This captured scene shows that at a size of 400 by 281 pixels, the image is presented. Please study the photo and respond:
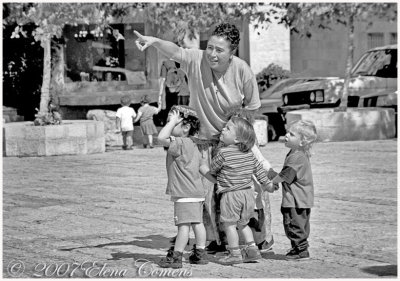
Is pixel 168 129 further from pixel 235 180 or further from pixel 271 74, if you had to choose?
pixel 271 74

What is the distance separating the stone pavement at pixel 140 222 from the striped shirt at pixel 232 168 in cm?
57

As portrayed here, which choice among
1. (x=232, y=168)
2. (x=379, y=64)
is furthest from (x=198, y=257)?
(x=379, y=64)

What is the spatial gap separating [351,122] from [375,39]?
1426 centimetres

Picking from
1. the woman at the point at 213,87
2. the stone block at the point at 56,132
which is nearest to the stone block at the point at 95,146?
the stone block at the point at 56,132

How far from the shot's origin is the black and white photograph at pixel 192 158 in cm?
828

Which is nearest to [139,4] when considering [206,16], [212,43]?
[206,16]

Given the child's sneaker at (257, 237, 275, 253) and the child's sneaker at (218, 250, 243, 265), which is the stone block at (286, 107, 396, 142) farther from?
the child's sneaker at (218, 250, 243, 265)

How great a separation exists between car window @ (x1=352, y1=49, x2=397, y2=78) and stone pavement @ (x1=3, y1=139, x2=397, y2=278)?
658cm

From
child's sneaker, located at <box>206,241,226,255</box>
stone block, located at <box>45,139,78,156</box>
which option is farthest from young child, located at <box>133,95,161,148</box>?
child's sneaker, located at <box>206,241,226,255</box>

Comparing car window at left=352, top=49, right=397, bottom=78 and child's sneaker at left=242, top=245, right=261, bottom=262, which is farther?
car window at left=352, top=49, right=397, bottom=78

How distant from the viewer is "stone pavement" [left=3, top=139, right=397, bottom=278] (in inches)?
318

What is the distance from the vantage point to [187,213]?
8164mm

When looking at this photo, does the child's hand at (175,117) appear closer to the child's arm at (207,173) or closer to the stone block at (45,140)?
the child's arm at (207,173)

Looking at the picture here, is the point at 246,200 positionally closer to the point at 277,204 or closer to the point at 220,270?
the point at 220,270
